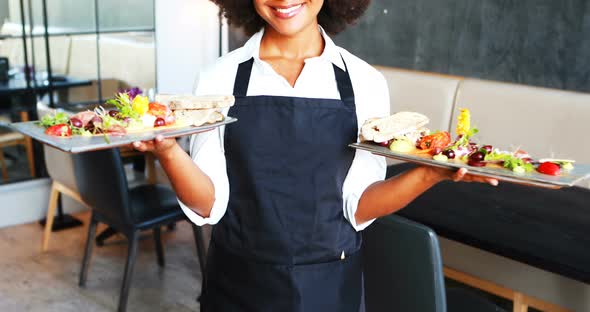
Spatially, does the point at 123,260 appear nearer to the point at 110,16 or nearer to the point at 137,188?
the point at 137,188

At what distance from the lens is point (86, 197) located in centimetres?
325

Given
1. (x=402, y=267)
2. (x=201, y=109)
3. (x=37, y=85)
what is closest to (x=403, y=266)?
(x=402, y=267)

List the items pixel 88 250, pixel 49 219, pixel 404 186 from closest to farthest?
pixel 404 186
pixel 88 250
pixel 49 219

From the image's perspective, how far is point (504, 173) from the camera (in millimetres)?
1321

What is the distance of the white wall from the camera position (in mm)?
4668

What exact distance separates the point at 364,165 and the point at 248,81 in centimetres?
31

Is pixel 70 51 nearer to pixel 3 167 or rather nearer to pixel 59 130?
pixel 3 167

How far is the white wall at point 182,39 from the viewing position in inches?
184

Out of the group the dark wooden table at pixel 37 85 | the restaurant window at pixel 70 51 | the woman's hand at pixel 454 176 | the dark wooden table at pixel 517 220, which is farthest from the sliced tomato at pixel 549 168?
the dark wooden table at pixel 37 85

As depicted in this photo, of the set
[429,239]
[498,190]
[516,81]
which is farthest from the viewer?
[516,81]

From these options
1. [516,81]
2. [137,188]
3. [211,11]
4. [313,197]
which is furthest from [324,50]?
[211,11]

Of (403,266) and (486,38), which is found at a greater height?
(486,38)

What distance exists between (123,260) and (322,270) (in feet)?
8.02

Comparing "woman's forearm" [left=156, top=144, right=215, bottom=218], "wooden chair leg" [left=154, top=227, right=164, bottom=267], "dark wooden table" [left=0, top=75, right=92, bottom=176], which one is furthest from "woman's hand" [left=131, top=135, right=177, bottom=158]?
"dark wooden table" [left=0, top=75, right=92, bottom=176]
